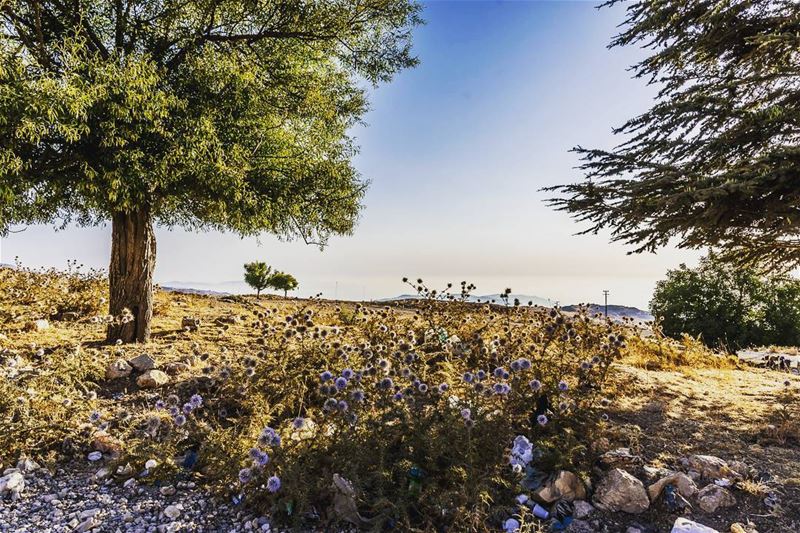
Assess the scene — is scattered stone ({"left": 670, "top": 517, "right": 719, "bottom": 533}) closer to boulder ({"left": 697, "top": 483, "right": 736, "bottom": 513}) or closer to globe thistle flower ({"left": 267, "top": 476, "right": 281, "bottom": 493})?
boulder ({"left": 697, "top": 483, "right": 736, "bottom": 513})

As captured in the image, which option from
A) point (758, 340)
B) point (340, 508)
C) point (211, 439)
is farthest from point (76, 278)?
point (758, 340)

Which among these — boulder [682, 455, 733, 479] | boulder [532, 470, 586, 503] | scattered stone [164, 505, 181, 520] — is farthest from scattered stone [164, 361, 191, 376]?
boulder [682, 455, 733, 479]

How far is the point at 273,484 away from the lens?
105 inches

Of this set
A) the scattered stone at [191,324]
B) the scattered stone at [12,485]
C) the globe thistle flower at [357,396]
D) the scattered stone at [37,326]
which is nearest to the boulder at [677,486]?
the globe thistle flower at [357,396]

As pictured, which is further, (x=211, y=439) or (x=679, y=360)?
(x=679, y=360)

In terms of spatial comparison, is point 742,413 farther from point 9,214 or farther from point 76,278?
point 76,278

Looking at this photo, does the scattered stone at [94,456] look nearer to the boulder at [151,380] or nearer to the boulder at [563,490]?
the boulder at [151,380]

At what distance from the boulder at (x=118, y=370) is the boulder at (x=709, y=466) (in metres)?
5.04

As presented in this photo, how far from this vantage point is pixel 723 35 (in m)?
6.77

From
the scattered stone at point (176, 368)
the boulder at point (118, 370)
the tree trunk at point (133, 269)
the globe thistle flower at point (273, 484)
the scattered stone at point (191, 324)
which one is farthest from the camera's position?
the scattered stone at point (191, 324)

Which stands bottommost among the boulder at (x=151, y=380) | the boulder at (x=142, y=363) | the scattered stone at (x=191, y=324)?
the boulder at (x=151, y=380)

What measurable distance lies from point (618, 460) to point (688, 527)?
2.25 ft

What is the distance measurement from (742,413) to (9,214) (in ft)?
29.2

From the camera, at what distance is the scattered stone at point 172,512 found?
2.73 metres
